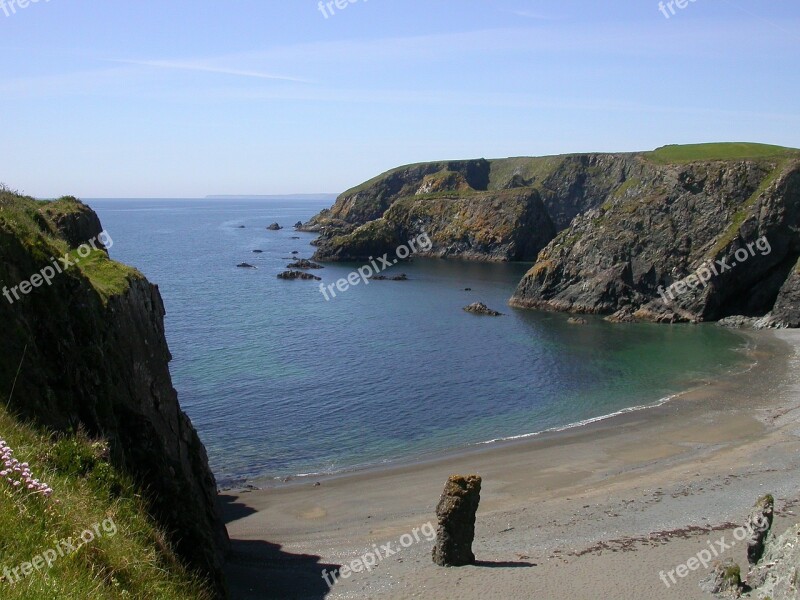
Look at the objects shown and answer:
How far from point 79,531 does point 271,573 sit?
13918mm

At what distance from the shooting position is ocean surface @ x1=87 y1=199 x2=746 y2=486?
128ft

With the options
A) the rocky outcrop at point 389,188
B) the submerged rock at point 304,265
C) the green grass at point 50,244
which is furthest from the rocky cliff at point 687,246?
the rocky outcrop at point 389,188

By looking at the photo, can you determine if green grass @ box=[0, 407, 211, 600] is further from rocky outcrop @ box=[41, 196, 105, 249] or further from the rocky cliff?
the rocky cliff

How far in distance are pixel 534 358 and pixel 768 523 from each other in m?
36.5

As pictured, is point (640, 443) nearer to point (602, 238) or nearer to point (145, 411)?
point (145, 411)

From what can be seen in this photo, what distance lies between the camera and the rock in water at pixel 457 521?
23.0 m

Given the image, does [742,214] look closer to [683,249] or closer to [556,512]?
[683,249]

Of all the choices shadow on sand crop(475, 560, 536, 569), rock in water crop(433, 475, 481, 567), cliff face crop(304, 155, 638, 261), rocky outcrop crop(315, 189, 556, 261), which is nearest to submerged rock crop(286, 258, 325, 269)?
rocky outcrop crop(315, 189, 556, 261)

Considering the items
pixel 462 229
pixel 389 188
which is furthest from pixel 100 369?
pixel 389 188

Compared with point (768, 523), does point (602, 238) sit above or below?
above

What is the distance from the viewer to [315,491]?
107ft

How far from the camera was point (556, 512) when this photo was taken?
29.1m

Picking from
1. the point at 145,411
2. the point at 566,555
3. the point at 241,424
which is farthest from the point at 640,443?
the point at 145,411

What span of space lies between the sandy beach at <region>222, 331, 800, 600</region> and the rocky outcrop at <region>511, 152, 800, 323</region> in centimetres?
3091
